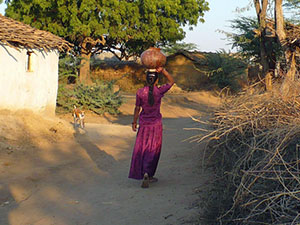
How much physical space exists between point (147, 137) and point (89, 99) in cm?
1030

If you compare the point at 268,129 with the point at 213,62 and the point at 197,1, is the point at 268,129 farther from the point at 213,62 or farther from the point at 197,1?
the point at 197,1

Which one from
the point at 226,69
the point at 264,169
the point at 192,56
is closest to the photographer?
the point at 264,169

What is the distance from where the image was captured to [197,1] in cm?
2264

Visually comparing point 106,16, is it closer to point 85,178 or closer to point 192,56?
point 192,56

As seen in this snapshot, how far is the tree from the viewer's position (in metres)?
19.2

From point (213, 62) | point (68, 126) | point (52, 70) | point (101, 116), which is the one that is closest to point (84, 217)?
point (68, 126)

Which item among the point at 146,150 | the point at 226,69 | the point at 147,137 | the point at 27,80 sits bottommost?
the point at 146,150

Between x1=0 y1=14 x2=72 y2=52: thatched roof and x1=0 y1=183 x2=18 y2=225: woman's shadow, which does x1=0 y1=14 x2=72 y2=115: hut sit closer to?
x1=0 y1=14 x2=72 y2=52: thatched roof

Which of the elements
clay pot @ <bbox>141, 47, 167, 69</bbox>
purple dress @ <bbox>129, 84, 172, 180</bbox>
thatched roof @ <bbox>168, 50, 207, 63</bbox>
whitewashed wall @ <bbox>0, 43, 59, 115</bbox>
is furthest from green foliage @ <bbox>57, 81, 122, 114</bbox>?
clay pot @ <bbox>141, 47, 167, 69</bbox>

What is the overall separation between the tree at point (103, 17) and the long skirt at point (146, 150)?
14445mm

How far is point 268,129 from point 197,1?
1997cm

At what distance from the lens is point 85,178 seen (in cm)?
617

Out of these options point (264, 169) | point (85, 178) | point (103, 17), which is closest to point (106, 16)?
point (103, 17)

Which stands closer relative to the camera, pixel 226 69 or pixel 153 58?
→ pixel 153 58
